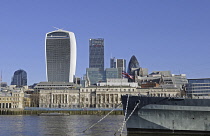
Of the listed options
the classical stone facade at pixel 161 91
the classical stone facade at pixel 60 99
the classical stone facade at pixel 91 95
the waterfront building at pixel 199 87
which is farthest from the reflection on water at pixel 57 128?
the classical stone facade at pixel 60 99

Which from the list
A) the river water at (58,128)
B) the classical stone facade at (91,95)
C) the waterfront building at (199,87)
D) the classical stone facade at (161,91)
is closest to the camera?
the river water at (58,128)

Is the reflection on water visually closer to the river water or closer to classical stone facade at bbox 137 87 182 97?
the river water

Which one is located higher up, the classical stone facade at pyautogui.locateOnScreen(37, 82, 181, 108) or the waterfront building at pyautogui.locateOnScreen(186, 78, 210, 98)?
the waterfront building at pyautogui.locateOnScreen(186, 78, 210, 98)

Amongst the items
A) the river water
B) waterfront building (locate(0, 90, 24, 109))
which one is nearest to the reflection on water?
the river water

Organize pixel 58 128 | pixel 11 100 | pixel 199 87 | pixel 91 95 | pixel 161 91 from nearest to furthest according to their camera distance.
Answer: pixel 58 128
pixel 199 87
pixel 11 100
pixel 161 91
pixel 91 95

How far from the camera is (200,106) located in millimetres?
43781

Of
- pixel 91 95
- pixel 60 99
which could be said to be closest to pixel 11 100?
pixel 60 99

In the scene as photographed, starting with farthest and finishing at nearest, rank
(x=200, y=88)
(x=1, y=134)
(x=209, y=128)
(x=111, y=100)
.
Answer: (x=111, y=100), (x=200, y=88), (x=1, y=134), (x=209, y=128)

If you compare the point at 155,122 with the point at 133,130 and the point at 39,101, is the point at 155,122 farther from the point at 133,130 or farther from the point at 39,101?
the point at 39,101

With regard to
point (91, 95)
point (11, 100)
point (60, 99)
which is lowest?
point (60, 99)

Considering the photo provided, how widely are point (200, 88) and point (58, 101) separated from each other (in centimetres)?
7616

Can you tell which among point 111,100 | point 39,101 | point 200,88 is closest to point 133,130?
point 200,88

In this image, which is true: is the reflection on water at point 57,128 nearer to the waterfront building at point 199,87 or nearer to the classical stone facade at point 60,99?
the waterfront building at point 199,87

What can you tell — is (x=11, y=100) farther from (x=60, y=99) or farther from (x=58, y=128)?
(x=58, y=128)
